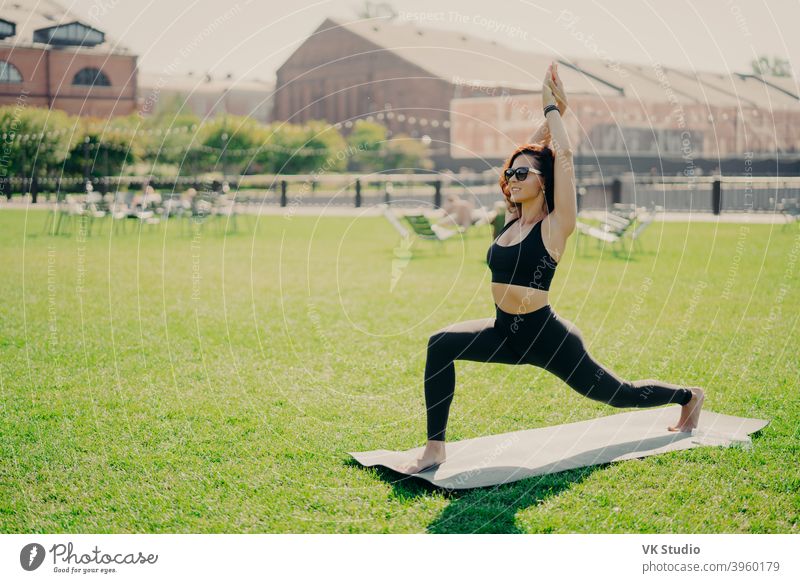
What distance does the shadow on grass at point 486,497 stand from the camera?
4.64 meters

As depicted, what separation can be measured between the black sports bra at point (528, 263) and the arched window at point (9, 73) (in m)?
8.33

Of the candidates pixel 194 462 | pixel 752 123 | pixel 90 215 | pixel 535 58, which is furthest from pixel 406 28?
pixel 194 462

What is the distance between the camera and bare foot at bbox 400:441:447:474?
17.4 ft

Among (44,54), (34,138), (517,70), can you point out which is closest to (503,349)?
(44,54)

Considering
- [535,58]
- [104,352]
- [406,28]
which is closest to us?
[104,352]

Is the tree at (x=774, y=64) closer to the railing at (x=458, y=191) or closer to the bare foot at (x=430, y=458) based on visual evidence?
the railing at (x=458, y=191)

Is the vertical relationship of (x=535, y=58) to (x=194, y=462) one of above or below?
above

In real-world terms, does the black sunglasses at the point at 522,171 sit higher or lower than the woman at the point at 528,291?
higher

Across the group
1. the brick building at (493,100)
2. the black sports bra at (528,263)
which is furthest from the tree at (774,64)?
the brick building at (493,100)

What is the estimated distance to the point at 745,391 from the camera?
23.7ft

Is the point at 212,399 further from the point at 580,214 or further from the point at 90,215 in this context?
the point at 580,214
